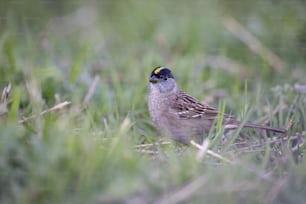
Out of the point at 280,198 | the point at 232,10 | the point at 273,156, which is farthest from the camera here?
the point at 232,10

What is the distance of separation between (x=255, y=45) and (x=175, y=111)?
2662 mm

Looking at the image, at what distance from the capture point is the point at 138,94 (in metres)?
6.54

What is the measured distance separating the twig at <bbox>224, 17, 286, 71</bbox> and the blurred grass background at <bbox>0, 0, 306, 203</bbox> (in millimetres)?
31

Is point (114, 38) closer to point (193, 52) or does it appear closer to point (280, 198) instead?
point (193, 52)

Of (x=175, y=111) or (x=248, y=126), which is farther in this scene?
(x=175, y=111)

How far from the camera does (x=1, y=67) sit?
21.5 ft

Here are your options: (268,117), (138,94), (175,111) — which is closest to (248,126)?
(268,117)

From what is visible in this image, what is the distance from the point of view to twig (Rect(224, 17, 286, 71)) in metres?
7.98

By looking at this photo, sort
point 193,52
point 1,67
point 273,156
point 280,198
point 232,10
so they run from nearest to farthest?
1. point 280,198
2. point 273,156
3. point 1,67
4. point 193,52
5. point 232,10

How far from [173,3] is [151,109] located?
475 cm

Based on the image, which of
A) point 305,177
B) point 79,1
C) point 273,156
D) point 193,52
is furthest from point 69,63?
point 305,177

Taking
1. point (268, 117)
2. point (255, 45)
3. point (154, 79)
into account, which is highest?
point (154, 79)

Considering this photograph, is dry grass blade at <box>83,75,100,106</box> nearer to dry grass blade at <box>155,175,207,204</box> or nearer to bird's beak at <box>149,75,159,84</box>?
bird's beak at <box>149,75,159,84</box>

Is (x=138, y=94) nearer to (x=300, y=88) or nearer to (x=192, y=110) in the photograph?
(x=192, y=110)
